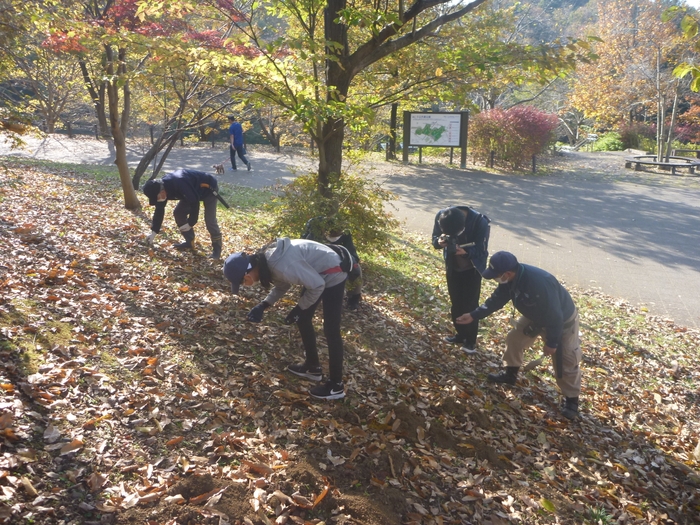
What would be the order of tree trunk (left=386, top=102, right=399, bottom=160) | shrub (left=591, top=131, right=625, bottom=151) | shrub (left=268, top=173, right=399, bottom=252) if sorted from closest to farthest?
shrub (left=268, top=173, right=399, bottom=252)
tree trunk (left=386, top=102, right=399, bottom=160)
shrub (left=591, top=131, right=625, bottom=151)

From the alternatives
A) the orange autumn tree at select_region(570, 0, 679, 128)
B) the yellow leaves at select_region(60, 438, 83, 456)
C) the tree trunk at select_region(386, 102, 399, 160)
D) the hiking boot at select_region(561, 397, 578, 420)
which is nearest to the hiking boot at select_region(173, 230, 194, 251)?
the yellow leaves at select_region(60, 438, 83, 456)

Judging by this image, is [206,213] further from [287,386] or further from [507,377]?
[507,377]

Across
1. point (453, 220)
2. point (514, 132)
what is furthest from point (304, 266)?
point (514, 132)

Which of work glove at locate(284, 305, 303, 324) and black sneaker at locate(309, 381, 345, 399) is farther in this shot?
black sneaker at locate(309, 381, 345, 399)

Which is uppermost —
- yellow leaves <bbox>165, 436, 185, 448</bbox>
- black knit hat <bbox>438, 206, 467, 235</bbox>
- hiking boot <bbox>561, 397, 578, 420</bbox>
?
black knit hat <bbox>438, 206, 467, 235</bbox>

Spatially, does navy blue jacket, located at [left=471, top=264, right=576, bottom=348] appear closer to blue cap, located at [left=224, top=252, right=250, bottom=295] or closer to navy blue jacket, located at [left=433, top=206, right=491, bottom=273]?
navy blue jacket, located at [left=433, top=206, right=491, bottom=273]

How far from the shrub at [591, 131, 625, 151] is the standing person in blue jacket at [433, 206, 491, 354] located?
29.3 m

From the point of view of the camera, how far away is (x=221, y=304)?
231 inches

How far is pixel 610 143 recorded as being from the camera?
1220 inches

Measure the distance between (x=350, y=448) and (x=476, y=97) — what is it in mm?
31333

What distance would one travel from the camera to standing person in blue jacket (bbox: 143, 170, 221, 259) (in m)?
6.57

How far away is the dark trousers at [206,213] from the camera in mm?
6824

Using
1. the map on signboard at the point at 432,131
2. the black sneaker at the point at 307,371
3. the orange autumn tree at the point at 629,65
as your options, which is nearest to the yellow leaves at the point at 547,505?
the black sneaker at the point at 307,371

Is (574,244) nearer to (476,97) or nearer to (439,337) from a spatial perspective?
(439,337)
